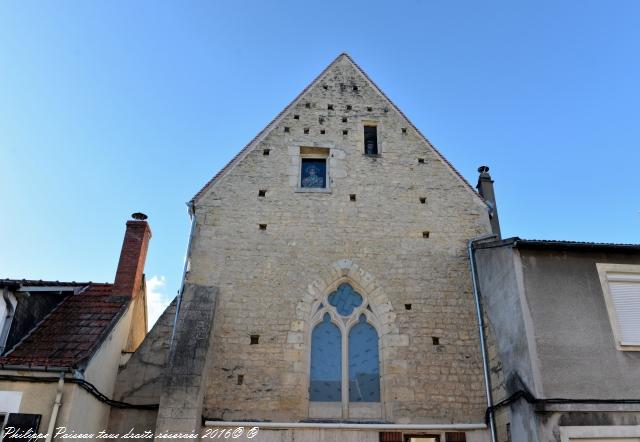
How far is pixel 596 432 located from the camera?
23.5ft

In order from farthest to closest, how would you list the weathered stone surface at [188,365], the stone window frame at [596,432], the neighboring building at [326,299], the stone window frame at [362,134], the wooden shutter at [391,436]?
1. the stone window frame at [362,134]
2. the neighboring building at [326,299]
3. the wooden shutter at [391,436]
4. the weathered stone surface at [188,365]
5. the stone window frame at [596,432]

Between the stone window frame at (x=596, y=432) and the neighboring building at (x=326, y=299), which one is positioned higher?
the neighboring building at (x=326, y=299)

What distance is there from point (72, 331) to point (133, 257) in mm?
2017

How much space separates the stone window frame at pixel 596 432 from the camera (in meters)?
7.12

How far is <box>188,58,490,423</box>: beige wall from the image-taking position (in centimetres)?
915

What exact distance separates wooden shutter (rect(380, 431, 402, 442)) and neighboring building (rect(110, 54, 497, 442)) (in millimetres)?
22

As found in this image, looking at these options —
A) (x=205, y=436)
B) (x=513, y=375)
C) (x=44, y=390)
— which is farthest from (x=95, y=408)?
(x=513, y=375)

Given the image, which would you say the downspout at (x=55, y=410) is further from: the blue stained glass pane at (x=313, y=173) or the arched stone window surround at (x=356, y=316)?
the blue stained glass pane at (x=313, y=173)

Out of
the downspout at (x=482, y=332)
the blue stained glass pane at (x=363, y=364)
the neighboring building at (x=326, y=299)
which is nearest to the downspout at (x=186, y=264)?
the neighboring building at (x=326, y=299)

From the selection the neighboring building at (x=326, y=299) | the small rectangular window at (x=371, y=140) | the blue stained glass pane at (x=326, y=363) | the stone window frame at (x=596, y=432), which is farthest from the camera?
the small rectangular window at (x=371, y=140)

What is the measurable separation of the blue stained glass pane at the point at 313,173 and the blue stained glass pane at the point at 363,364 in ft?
11.2

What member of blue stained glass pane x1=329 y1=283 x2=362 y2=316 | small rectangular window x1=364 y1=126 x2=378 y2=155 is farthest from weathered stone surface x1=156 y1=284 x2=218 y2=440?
small rectangular window x1=364 y1=126 x2=378 y2=155

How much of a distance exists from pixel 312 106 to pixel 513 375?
785 cm

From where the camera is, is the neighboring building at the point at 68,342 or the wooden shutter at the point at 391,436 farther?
the wooden shutter at the point at 391,436
